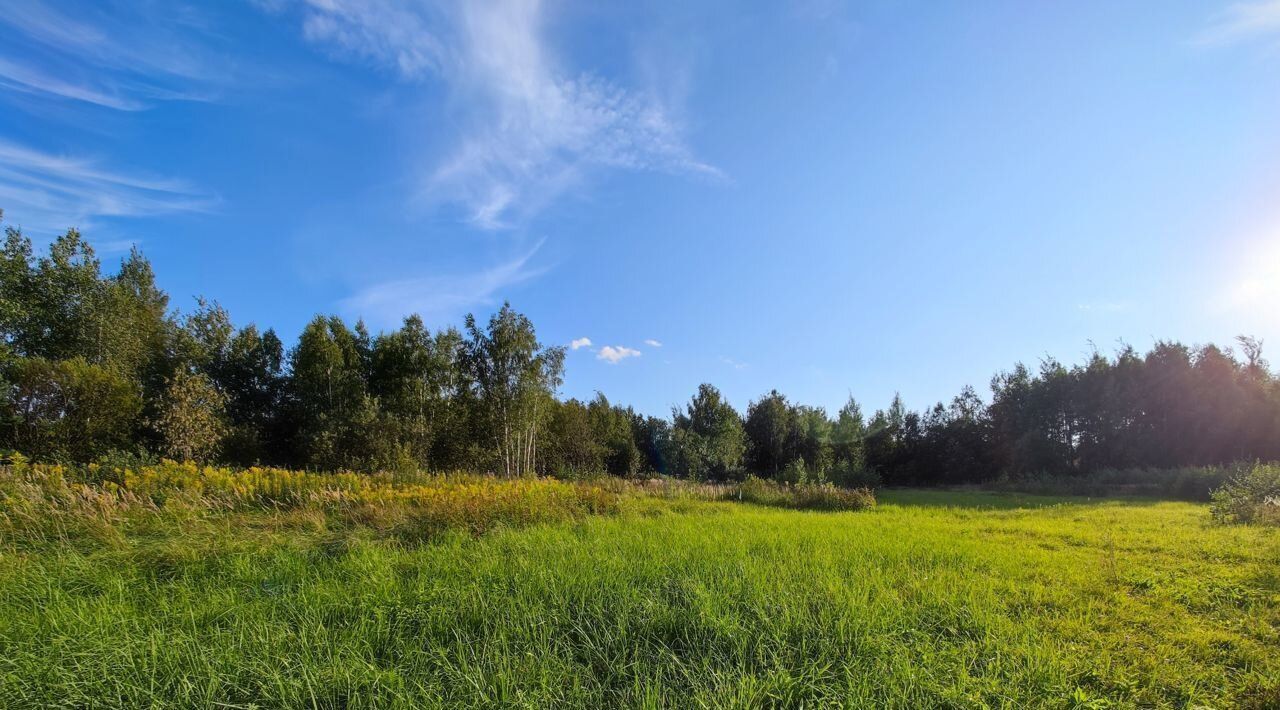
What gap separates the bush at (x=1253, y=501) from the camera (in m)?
9.34

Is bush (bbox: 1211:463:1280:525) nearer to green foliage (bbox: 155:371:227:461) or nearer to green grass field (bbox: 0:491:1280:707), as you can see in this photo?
green grass field (bbox: 0:491:1280:707)

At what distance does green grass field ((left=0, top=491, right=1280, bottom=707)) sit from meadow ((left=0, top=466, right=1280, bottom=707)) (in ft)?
0.07

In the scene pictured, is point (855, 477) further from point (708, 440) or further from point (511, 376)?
point (511, 376)

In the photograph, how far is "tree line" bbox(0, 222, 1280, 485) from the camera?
16.6 m

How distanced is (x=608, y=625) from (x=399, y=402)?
22047 millimetres

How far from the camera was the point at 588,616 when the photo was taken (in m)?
3.67

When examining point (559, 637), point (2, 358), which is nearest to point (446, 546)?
point (559, 637)

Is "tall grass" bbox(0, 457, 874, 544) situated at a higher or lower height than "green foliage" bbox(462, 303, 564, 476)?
lower

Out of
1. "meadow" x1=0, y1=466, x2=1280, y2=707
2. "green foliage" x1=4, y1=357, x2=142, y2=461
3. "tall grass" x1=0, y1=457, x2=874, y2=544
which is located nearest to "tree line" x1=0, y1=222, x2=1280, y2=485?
"green foliage" x1=4, y1=357, x2=142, y2=461

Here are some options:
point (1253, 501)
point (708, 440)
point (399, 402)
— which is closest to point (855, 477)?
point (708, 440)

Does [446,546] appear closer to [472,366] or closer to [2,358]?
[472,366]

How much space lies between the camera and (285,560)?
15.7ft

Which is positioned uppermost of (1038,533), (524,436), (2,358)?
(2,358)

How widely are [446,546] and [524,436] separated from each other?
1625 centimetres
